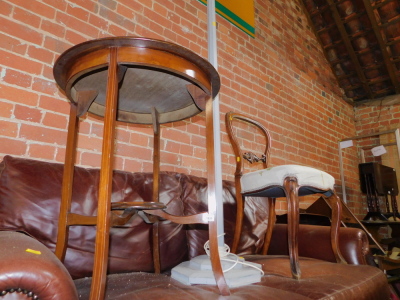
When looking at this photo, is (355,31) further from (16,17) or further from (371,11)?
(16,17)

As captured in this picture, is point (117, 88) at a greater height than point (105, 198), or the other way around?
point (117, 88)

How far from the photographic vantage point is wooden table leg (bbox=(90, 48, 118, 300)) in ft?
2.52

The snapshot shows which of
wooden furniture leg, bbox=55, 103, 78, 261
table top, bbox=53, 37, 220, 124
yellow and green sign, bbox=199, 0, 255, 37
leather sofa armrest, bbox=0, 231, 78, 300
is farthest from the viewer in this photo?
yellow and green sign, bbox=199, 0, 255, 37

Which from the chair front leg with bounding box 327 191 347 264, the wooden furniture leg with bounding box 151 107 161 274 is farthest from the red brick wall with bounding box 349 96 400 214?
the wooden furniture leg with bounding box 151 107 161 274

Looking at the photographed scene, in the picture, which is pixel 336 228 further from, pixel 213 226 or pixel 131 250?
pixel 131 250

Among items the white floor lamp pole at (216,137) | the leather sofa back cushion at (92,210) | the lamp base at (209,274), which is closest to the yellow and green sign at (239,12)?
the white floor lamp pole at (216,137)

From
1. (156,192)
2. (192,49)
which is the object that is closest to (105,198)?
(156,192)

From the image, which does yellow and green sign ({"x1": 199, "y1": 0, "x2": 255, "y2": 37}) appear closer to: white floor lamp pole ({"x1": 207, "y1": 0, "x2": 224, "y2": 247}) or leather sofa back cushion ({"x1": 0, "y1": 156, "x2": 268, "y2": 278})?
white floor lamp pole ({"x1": 207, "y1": 0, "x2": 224, "y2": 247})

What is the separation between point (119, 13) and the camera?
5.78 ft

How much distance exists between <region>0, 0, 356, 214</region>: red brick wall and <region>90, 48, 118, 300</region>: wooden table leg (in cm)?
65

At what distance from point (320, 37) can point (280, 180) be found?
3.54m

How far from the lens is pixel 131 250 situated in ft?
4.06

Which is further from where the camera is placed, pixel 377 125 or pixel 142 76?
pixel 377 125

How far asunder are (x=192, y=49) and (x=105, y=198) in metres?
1.62
